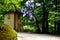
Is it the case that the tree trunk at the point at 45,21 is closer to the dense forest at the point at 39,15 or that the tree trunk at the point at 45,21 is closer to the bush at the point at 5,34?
the dense forest at the point at 39,15

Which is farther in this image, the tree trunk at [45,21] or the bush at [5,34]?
the tree trunk at [45,21]

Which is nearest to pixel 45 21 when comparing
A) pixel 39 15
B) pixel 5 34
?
pixel 39 15

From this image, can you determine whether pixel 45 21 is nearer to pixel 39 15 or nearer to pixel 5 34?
pixel 39 15

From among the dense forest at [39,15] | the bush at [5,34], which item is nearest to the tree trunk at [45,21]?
the dense forest at [39,15]

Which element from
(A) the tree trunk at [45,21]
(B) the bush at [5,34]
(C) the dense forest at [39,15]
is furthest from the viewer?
(A) the tree trunk at [45,21]

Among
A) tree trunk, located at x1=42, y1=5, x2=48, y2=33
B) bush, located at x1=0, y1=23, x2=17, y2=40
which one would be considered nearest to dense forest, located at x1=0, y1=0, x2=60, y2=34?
tree trunk, located at x1=42, y1=5, x2=48, y2=33

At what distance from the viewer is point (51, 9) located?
17.2 m

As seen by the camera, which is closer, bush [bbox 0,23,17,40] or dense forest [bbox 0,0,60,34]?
bush [bbox 0,23,17,40]

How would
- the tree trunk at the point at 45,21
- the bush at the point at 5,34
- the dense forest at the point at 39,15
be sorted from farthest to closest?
the tree trunk at the point at 45,21, the dense forest at the point at 39,15, the bush at the point at 5,34

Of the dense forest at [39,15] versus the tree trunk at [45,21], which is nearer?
the dense forest at [39,15]

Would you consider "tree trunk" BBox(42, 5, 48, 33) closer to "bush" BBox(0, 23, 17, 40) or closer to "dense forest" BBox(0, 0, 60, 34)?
"dense forest" BBox(0, 0, 60, 34)

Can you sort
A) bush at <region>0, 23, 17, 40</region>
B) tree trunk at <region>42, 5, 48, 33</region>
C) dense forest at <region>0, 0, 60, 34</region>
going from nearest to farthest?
bush at <region>0, 23, 17, 40</region>
dense forest at <region>0, 0, 60, 34</region>
tree trunk at <region>42, 5, 48, 33</region>

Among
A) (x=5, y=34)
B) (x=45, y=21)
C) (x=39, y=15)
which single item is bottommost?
(x=45, y=21)

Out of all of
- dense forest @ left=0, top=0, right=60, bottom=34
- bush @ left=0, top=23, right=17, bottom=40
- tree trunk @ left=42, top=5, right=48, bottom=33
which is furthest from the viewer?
tree trunk @ left=42, top=5, right=48, bottom=33
